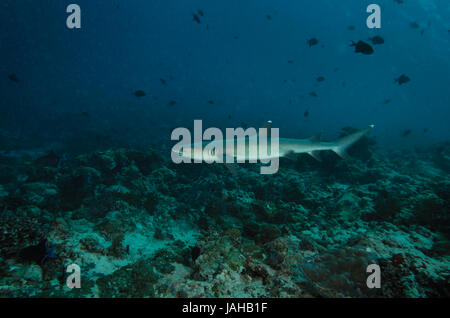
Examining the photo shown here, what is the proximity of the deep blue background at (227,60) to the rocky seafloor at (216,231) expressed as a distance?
14.7m

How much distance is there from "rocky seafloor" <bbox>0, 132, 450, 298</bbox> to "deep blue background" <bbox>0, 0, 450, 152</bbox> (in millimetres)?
14704

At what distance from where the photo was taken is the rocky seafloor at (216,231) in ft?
9.45

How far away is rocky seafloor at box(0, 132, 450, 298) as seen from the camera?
9.45ft

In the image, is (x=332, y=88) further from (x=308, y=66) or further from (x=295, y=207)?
(x=295, y=207)

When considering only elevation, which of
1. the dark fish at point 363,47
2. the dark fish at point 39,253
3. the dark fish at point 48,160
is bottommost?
the dark fish at point 39,253

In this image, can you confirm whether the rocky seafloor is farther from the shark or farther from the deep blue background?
the deep blue background

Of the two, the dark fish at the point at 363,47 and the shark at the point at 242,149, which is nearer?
the shark at the point at 242,149

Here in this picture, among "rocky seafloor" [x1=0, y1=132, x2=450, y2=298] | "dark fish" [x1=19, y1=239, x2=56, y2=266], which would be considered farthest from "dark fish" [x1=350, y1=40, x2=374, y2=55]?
"dark fish" [x1=19, y1=239, x2=56, y2=266]

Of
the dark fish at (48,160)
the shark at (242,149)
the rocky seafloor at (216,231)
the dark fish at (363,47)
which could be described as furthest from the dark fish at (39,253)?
the dark fish at (363,47)

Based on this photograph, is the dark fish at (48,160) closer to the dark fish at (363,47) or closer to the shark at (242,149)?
the shark at (242,149)

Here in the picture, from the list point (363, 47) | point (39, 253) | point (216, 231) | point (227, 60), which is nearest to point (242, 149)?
point (216, 231)

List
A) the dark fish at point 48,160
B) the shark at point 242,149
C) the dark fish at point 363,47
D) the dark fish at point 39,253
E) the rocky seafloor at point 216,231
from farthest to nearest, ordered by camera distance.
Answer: the dark fish at point 363,47 < the dark fish at point 48,160 < the shark at point 242,149 < the dark fish at point 39,253 < the rocky seafloor at point 216,231
